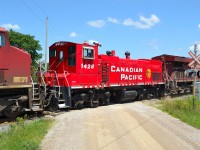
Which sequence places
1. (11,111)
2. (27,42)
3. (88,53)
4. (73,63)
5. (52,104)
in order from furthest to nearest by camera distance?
(27,42), (88,53), (73,63), (52,104), (11,111)

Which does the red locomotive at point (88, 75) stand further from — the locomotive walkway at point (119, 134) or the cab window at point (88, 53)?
the locomotive walkway at point (119, 134)

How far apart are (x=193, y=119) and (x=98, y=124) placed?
4.34 metres

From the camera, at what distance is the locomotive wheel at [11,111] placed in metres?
14.0

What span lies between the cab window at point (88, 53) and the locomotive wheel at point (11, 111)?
18.9ft

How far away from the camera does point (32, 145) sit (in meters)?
8.41

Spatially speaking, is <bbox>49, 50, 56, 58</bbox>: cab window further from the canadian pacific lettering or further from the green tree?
the green tree

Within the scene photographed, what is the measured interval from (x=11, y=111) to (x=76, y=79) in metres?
4.85

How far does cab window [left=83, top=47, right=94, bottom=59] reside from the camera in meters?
18.7

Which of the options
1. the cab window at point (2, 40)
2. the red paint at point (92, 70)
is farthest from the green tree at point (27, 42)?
the cab window at point (2, 40)

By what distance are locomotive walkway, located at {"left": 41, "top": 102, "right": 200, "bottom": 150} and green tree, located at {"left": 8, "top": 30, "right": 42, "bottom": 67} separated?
34.8m

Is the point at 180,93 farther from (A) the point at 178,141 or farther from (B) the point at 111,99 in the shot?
(A) the point at 178,141

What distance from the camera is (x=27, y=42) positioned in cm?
4834

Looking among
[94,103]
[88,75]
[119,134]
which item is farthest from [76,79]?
[119,134]

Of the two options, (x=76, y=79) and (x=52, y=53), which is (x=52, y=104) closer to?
(x=76, y=79)
